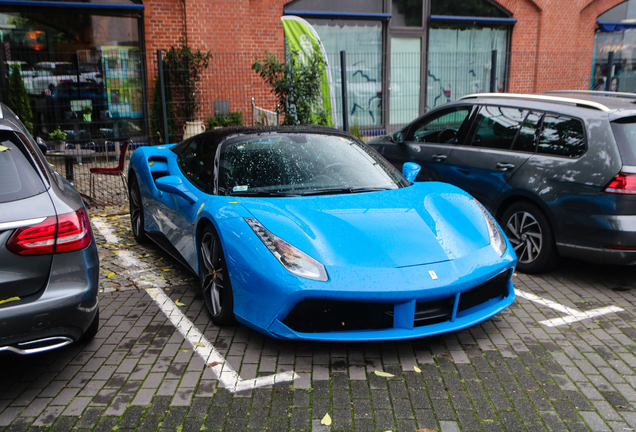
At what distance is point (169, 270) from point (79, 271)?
2278mm

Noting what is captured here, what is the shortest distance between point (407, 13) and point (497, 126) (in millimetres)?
10995

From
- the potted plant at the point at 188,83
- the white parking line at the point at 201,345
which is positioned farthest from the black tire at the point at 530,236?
the potted plant at the point at 188,83

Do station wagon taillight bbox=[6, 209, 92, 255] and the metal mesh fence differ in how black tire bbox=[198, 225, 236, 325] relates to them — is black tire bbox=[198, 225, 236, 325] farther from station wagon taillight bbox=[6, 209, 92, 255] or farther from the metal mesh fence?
the metal mesh fence

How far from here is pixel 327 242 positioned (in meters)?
3.55

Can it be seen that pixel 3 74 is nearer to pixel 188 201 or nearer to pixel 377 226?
pixel 188 201

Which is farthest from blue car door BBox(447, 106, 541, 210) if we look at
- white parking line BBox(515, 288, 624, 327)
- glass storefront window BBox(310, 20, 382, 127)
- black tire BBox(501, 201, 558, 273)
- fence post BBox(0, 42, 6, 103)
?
fence post BBox(0, 42, 6, 103)

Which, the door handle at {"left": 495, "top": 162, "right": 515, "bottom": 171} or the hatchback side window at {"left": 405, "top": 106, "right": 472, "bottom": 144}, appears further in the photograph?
the hatchback side window at {"left": 405, "top": 106, "right": 472, "bottom": 144}

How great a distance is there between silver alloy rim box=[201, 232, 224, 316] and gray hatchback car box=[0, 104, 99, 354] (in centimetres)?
90

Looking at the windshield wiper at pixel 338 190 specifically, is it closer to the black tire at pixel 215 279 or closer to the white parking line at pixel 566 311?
the black tire at pixel 215 279

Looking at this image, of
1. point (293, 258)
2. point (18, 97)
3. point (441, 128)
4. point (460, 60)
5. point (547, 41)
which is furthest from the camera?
point (547, 41)

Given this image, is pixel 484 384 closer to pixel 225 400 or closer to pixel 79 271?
pixel 225 400

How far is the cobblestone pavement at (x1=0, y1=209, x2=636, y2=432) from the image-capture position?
9.52 feet

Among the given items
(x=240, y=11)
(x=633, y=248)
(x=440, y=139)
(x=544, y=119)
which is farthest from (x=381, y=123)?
(x=633, y=248)

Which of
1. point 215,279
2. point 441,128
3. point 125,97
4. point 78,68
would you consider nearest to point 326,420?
point 215,279
